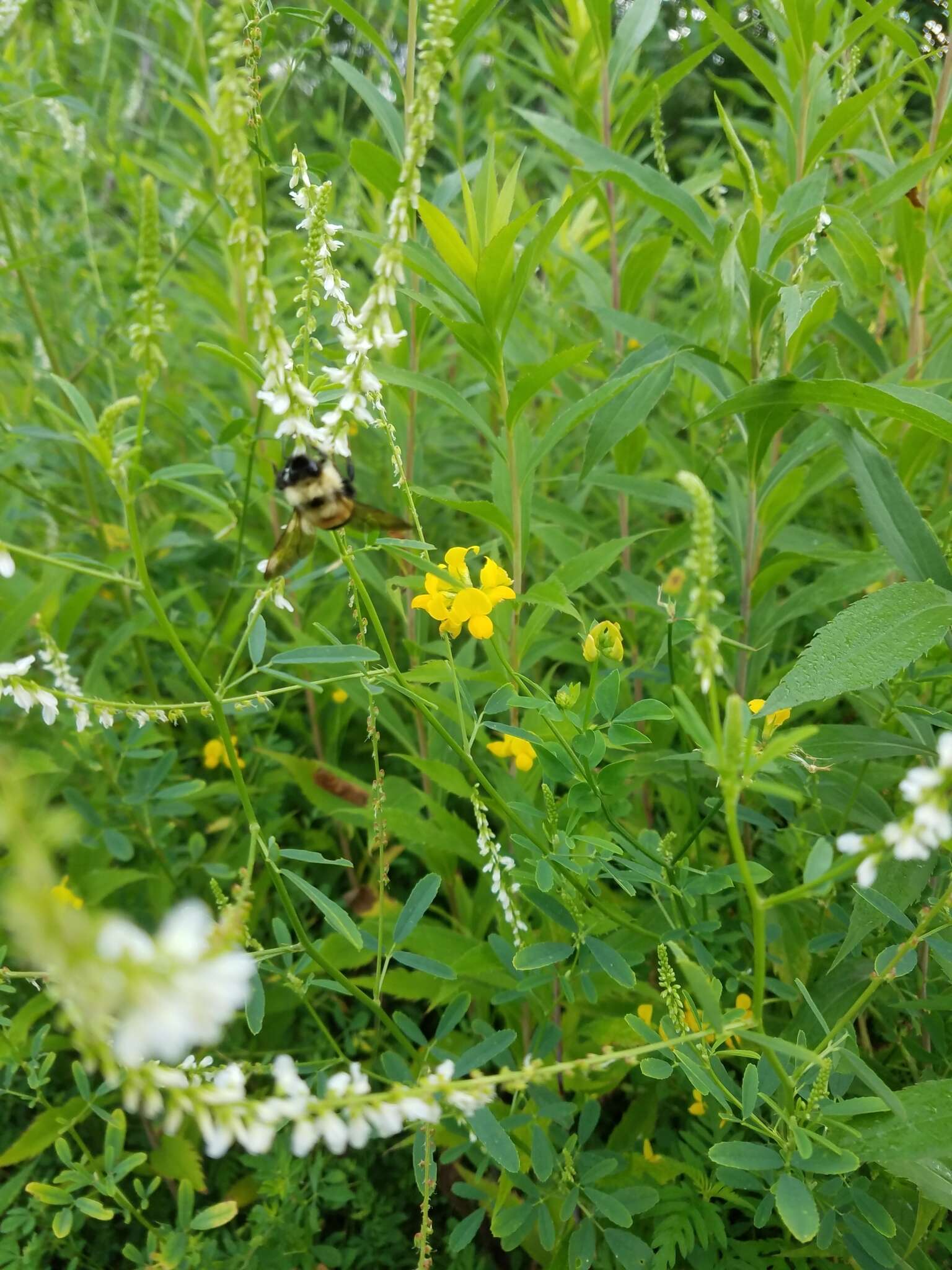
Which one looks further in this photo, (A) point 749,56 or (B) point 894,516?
(A) point 749,56

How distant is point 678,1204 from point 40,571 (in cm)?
195

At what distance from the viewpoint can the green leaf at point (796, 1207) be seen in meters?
0.77

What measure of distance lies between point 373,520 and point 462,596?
0.59ft

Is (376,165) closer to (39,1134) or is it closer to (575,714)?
(575,714)

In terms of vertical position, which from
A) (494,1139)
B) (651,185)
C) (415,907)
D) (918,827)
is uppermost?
(651,185)

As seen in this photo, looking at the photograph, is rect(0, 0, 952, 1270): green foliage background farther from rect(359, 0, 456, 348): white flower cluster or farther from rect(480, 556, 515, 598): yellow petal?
→ rect(359, 0, 456, 348): white flower cluster

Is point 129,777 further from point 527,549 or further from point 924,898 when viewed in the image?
point 924,898

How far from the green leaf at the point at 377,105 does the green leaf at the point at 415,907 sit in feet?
3.49

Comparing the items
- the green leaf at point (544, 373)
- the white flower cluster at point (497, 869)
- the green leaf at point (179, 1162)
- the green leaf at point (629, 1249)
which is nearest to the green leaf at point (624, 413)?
the green leaf at point (544, 373)

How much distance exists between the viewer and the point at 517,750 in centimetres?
137

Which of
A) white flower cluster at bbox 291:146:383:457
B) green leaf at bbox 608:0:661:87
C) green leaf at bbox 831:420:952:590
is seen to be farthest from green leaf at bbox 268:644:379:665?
green leaf at bbox 608:0:661:87

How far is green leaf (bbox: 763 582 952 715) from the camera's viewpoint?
92 cm

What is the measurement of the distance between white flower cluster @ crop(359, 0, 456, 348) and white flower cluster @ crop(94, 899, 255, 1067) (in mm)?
526

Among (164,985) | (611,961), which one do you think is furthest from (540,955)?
(164,985)
